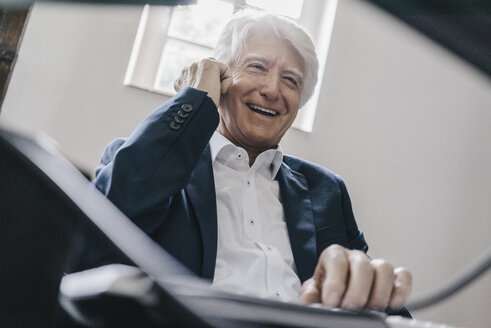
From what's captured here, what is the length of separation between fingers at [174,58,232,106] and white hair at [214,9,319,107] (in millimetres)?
177

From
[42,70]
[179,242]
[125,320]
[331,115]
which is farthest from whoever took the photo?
[331,115]

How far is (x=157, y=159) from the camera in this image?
686 mm

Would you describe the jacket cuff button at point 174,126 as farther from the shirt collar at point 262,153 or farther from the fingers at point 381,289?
the fingers at point 381,289

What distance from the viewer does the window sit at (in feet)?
6.46

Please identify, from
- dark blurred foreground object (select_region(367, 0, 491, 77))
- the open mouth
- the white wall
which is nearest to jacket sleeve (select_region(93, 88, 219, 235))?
the open mouth

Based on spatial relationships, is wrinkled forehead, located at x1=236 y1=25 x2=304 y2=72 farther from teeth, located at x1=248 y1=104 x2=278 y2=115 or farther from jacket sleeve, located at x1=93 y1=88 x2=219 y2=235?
jacket sleeve, located at x1=93 y1=88 x2=219 y2=235

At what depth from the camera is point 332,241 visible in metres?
0.90

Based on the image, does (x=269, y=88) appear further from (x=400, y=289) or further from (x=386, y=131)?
(x=386, y=131)

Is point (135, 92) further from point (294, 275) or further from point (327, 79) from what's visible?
point (294, 275)

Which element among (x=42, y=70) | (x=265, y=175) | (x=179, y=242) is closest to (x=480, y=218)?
(x=265, y=175)

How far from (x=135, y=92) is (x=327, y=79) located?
96 cm

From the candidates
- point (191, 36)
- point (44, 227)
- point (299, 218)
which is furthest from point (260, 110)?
point (191, 36)

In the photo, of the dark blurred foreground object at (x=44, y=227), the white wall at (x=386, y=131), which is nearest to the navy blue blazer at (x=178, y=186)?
the dark blurred foreground object at (x=44, y=227)

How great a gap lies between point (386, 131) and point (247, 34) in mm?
1258
